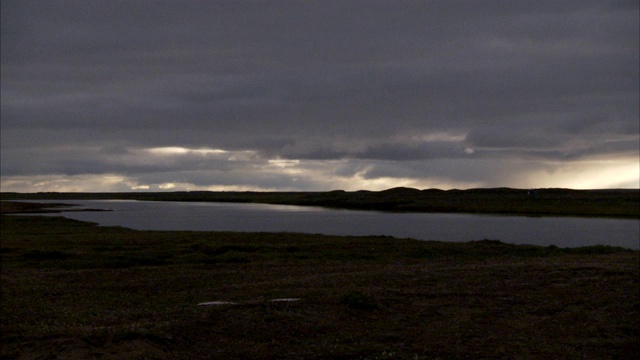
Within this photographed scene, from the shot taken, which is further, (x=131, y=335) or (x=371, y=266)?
(x=371, y=266)

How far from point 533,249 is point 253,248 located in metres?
14.9

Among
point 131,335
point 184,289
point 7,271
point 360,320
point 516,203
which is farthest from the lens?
point 516,203

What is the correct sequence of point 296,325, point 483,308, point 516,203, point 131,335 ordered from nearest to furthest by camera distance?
point 131,335 → point 296,325 → point 483,308 → point 516,203

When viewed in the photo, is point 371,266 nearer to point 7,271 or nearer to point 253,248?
point 253,248

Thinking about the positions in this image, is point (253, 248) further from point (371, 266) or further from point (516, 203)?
point (516, 203)

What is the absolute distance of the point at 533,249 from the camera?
33.2 meters

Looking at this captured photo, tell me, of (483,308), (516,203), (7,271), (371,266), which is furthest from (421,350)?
(516,203)

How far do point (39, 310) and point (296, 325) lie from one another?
24.6 feet

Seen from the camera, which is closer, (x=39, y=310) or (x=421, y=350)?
(x=421, y=350)

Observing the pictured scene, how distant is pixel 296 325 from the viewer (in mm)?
13555

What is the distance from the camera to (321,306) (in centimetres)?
1533

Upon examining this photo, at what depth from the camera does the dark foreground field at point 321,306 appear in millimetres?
11852

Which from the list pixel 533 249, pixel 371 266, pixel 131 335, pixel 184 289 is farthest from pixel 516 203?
pixel 131 335

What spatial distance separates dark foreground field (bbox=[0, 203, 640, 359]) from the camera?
38.9ft
